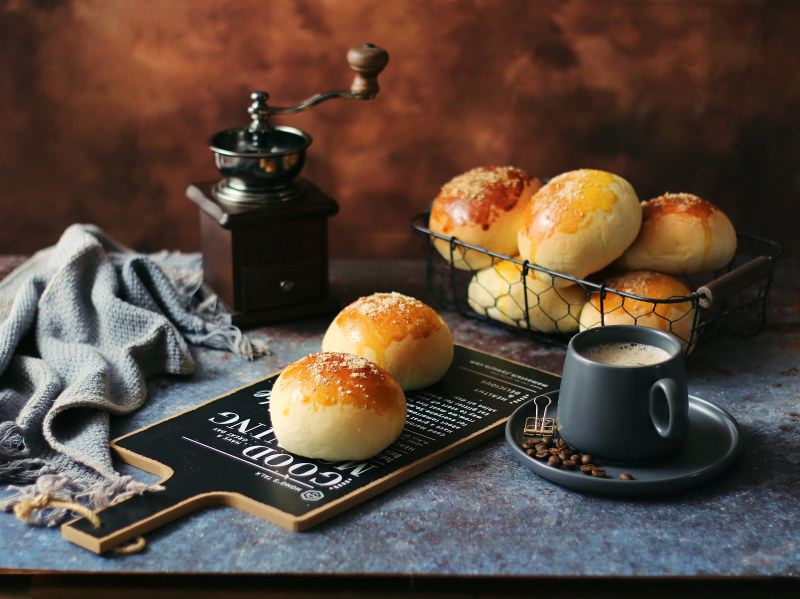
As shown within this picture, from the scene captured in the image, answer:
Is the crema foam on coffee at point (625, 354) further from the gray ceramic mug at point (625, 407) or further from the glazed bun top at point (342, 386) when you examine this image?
the glazed bun top at point (342, 386)

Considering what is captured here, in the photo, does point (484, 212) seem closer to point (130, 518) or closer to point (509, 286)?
point (509, 286)

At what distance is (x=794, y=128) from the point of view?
1622 mm

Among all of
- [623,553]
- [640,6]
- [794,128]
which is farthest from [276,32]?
[623,553]

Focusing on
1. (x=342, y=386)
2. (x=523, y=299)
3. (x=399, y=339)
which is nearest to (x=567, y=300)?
(x=523, y=299)

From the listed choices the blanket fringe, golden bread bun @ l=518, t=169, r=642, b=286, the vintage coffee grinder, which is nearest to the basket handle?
golden bread bun @ l=518, t=169, r=642, b=286

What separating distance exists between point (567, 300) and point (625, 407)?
36 cm

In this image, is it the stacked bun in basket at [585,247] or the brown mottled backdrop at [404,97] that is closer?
the stacked bun in basket at [585,247]

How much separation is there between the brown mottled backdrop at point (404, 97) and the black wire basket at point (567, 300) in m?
0.30

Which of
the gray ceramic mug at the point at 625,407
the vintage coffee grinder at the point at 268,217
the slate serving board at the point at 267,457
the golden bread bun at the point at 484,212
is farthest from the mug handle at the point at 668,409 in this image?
the vintage coffee grinder at the point at 268,217

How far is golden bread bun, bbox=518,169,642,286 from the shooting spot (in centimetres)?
114

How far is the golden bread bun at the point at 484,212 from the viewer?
1.28 meters

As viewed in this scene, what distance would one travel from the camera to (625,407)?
2.92 ft

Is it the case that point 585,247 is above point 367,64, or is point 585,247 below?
below

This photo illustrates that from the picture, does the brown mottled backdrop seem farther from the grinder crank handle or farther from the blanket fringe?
the blanket fringe
